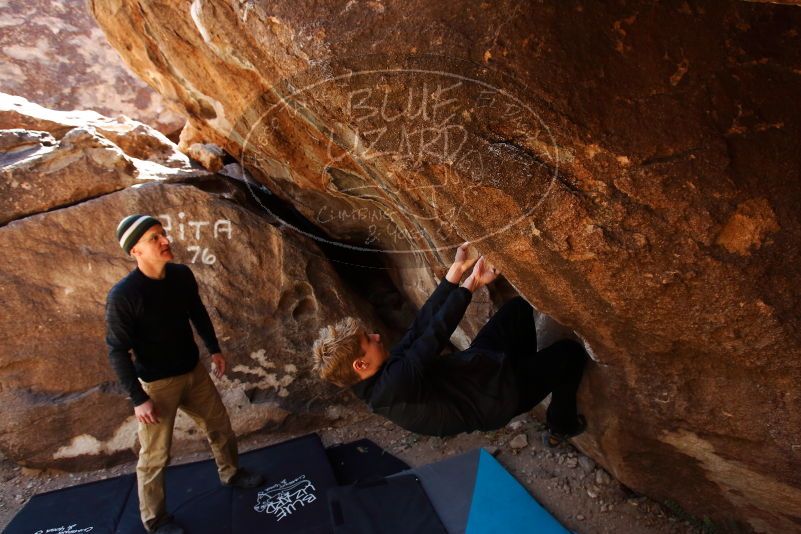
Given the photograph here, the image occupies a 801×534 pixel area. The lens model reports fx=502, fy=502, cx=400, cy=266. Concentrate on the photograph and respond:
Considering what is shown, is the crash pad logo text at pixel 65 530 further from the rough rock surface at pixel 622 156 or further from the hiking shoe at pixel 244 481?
the rough rock surface at pixel 622 156

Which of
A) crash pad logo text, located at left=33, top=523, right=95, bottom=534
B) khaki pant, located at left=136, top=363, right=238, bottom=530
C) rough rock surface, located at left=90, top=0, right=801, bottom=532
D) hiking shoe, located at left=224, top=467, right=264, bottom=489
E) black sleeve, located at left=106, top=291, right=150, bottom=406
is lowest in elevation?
crash pad logo text, located at left=33, top=523, right=95, bottom=534

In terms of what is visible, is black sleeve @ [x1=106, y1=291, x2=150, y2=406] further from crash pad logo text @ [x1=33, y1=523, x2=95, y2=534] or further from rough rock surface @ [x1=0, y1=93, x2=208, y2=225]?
rough rock surface @ [x1=0, y1=93, x2=208, y2=225]

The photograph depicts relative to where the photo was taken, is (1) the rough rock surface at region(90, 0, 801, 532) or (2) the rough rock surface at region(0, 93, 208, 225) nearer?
(1) the rough rock surface at region(90, 0, 801, 532)

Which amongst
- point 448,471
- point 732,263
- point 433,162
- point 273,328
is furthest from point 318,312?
point 732,263

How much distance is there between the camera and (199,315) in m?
3.06

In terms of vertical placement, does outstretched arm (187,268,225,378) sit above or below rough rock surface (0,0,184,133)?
below

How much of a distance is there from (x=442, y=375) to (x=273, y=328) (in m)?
2.08

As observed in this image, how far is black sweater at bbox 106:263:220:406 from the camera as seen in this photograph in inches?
102

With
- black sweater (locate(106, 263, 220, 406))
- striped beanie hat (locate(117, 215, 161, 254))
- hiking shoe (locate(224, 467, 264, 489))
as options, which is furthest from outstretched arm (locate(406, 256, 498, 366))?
hiking shoe (locate(224, 467, 264, 489))

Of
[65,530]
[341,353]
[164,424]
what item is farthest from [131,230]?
[65,530]

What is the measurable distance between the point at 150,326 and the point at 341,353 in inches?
49.3

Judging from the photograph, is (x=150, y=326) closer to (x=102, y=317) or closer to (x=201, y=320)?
(x=201, y=320)

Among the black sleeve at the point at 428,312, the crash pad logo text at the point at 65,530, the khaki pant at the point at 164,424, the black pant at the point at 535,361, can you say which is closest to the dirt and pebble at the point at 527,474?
the crash pad logo text at the point at 65,530

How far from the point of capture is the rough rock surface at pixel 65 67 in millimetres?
10078
